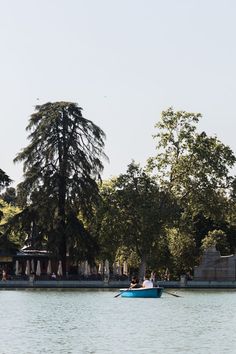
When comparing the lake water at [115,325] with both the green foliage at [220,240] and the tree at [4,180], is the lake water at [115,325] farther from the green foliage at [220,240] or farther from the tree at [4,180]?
the green foliage at [220,240]

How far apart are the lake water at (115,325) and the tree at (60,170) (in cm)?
2056

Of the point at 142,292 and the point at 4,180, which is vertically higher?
the point at 4,180

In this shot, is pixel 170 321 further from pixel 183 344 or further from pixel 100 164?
pixel 100 164

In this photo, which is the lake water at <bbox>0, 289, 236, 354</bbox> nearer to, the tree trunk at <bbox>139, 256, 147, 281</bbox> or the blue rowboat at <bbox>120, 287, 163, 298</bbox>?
the blue rowboat at <bbox>120, 287, 163, 298</bbox>

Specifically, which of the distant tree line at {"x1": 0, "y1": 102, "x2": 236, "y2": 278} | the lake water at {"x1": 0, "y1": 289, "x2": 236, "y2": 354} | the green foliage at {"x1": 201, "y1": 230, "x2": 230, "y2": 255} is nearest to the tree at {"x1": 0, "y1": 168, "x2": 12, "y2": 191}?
the distant tree line at {"x1": 0, "y1": 102, "x2": 236, "y2": 278}

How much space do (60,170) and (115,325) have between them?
1881 inches

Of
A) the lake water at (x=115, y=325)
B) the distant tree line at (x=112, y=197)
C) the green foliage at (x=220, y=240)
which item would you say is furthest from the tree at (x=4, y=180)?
the lake water at (x=115, y=325)

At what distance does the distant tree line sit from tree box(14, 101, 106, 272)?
0.29 ft

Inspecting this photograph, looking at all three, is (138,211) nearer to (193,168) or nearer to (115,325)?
(193,168)

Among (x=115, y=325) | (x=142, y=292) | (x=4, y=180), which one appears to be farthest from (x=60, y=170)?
(x=115, y=325)

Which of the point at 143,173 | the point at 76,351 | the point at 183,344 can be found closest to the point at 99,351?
the point at 76,351

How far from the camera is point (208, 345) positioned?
3900cm

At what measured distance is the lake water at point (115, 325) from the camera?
1500 inches

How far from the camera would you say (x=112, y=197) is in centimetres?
10094
